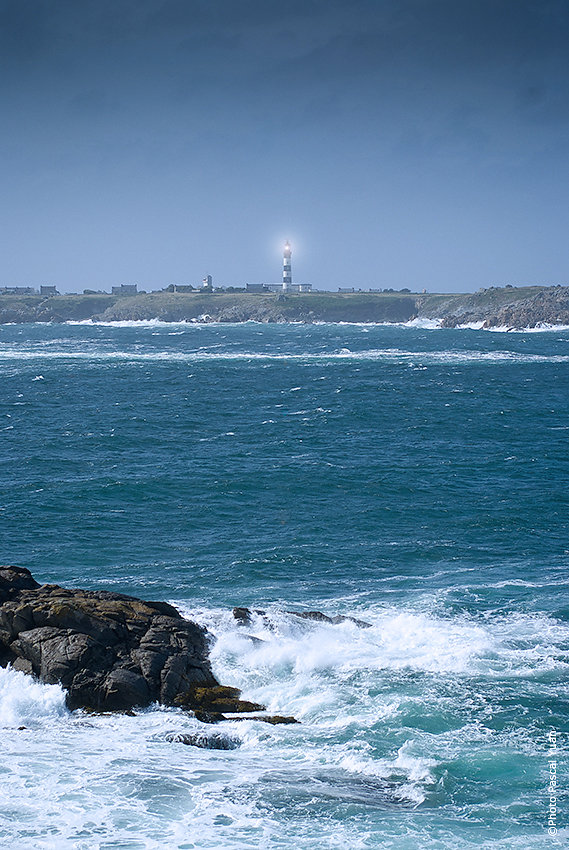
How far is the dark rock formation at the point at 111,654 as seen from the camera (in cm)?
2822

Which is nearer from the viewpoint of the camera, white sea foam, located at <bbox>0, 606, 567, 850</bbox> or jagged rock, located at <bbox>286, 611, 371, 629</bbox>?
white sea foam, located at <bbox>0, 606, 567, 850</bbox>

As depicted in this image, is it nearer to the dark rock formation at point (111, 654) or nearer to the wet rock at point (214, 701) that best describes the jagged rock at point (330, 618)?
the dark rock formation at point (111, 654)

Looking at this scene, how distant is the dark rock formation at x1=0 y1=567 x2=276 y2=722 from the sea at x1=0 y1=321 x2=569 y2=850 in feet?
2.12

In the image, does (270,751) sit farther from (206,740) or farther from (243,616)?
(243,616)

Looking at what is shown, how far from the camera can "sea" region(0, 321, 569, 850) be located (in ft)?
74.6

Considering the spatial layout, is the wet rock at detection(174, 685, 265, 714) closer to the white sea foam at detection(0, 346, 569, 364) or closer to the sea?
the sea

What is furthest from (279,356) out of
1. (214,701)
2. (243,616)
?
(214,701)

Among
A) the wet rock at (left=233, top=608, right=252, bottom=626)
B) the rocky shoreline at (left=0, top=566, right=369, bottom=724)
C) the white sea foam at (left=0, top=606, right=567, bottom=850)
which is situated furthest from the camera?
the wet rock at (left=233, top=608, right=252, bottom=626)

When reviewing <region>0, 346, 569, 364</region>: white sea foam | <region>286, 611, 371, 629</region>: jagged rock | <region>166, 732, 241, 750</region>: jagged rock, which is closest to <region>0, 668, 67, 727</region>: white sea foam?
<region>166, 732, 241, 750</region>: jagged rock

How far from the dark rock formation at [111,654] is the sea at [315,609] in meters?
0.65

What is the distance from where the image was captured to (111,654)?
29.3 m

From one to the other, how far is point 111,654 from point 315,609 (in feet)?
33.2

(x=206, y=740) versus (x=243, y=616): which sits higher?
(x=243, y=616)

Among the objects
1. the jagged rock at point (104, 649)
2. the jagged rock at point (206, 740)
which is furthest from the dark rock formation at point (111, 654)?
the jagged rock at point (206, 740)
